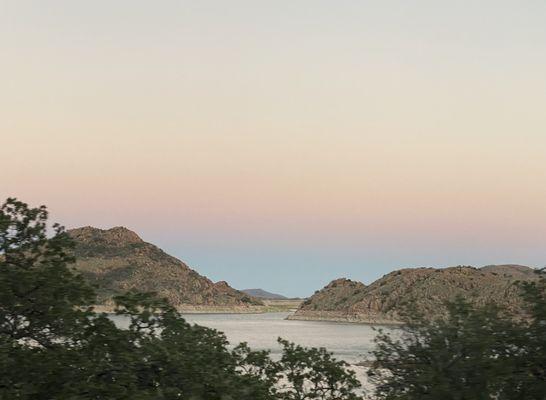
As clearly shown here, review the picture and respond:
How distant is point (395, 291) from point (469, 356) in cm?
15241

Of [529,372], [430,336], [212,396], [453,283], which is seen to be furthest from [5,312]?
[453,283]

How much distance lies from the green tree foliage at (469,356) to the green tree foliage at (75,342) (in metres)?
3.24

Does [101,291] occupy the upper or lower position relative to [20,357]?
upper

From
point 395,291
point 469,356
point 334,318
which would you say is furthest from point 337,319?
point 469,356

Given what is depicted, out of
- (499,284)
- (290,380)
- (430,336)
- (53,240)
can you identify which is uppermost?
(499,284)

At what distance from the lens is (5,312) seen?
13039 millimetres

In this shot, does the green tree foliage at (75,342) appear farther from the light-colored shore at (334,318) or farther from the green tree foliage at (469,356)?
the light-colored shore at (334,318)

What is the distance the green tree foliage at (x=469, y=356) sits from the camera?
13.1m

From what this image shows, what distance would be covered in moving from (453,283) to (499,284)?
56.1 feet

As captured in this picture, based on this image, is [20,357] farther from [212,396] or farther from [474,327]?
[474,327]

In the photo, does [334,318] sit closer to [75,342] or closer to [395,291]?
[395,291]

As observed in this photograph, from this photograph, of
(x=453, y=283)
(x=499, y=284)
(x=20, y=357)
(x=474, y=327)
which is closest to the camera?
(x=20, y=357)

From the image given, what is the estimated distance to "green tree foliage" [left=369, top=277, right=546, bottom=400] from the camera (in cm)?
1310

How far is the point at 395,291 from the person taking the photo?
162500 mm
